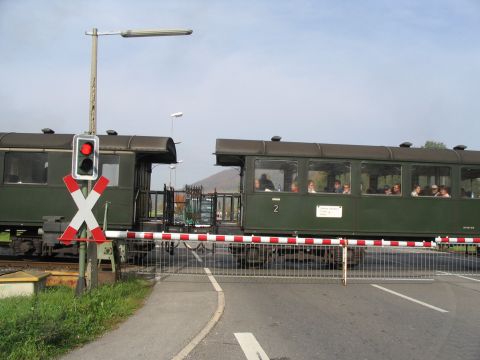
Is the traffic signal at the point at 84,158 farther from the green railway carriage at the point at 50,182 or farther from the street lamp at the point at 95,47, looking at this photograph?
the green railway carriage at the point at 50,182

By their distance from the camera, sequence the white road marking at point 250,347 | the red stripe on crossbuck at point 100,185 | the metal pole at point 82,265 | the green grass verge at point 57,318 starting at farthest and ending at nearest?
the red stripe on crossbuck at point 100,185 → the metal pole at point 82,265 → the white road marking at point 250,347 → the green grass verge at point 57,318

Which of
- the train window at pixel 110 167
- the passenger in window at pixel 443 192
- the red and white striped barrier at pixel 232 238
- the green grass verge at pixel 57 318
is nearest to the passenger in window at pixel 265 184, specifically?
the red and white striped barrier at pixel 232 238

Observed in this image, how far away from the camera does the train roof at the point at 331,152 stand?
1270 cm

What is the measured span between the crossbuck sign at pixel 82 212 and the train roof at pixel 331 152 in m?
5.22

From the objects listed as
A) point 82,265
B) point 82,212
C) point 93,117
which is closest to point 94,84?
point 93,117

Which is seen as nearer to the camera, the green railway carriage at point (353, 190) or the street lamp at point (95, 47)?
the street lamp at point (95, 47)

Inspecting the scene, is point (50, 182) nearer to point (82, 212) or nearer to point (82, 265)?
point (82, 212)

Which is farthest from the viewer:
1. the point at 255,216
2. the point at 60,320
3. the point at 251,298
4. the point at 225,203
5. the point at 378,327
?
the point at 225,203

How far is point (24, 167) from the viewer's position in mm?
12867

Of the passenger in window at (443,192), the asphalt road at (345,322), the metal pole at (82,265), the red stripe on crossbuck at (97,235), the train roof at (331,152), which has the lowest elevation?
the asphalt road at (345,322)

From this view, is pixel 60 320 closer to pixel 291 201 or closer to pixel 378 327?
pixel 378 327

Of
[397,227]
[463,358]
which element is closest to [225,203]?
[397,227]

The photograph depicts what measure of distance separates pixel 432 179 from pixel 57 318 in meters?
10.8

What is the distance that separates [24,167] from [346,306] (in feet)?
31.3
